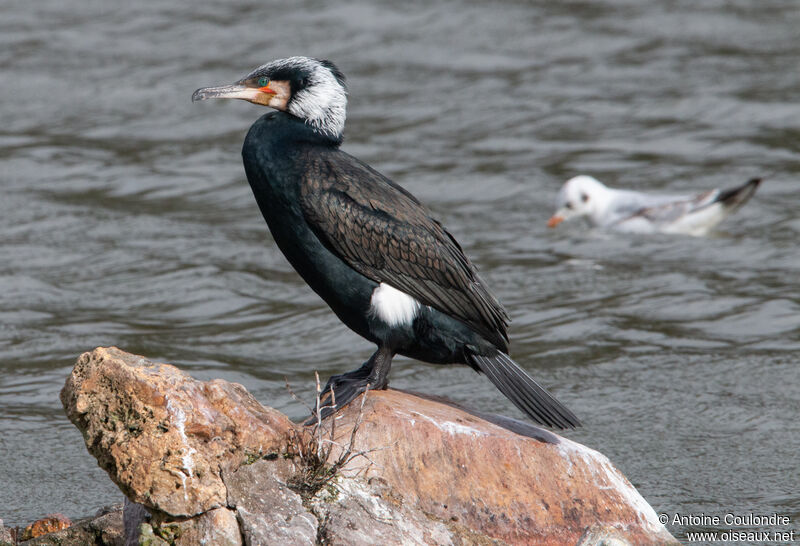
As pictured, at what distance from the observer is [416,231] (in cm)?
507

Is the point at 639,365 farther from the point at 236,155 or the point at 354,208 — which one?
the point at 236,155

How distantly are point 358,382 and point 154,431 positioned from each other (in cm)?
112

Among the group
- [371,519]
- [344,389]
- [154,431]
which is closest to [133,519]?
[154,431]

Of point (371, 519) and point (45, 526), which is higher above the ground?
point (371, 519)

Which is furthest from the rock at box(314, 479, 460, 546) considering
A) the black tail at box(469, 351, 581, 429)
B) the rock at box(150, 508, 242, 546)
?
the black tail at box(469, 351, 581, 429)

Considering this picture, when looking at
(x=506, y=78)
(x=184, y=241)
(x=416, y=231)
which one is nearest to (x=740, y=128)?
(x=506, y=78)

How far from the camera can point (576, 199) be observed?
10547 mm

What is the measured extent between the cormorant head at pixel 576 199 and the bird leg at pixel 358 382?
562cm

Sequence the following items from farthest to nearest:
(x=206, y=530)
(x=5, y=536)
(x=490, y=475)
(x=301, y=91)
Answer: (x=301, y=91)
(x=5, y=536)
(x=490, y=475)
(x=206, y=530)

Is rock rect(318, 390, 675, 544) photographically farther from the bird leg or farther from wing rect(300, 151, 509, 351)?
wing rect(300, 151, 509, 351)

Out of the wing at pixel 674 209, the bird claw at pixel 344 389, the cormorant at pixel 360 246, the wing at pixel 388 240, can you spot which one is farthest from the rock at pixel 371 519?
the wing at pixel 674 209

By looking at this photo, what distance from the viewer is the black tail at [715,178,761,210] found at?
10008mm

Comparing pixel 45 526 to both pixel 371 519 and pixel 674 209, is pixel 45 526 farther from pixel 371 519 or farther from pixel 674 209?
pixel 674 209

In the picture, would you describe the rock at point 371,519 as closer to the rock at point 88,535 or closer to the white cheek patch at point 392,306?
the white cheek patch at point 392,306
